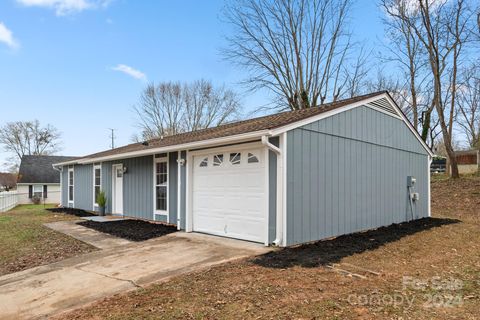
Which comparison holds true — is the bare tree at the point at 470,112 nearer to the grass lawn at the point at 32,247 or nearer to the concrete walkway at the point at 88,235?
the concrete walkway at the point at 88,235

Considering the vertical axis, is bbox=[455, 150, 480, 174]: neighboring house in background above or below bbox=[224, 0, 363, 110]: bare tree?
below

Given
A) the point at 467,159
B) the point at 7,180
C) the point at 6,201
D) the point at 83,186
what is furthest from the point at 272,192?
the point at 7,180

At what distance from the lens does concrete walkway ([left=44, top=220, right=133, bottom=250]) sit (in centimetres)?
728

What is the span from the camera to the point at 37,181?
32438 millimetres

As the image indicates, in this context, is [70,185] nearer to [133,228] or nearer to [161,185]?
[161,185]

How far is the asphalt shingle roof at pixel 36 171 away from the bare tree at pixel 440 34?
100 ft

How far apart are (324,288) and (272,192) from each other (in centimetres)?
259

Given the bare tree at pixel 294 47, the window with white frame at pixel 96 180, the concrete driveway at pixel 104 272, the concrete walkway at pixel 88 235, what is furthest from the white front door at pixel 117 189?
the bare tree at pixel 294 47

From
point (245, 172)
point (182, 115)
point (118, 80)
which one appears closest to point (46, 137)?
point (182, 115)

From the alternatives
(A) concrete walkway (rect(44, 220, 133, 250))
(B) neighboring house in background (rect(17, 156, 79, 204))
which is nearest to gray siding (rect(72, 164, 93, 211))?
(A) concrete walkway (rect(44, 220, 133, 250))

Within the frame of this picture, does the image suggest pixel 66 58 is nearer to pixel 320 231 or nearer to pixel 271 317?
pixel 320 231

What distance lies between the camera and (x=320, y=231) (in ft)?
23.4

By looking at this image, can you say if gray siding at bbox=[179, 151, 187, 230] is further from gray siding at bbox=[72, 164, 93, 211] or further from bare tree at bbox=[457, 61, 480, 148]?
bare tree at bbox=[457, 61, 480, 148]

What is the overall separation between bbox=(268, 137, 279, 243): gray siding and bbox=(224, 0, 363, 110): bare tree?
55.5 feet
